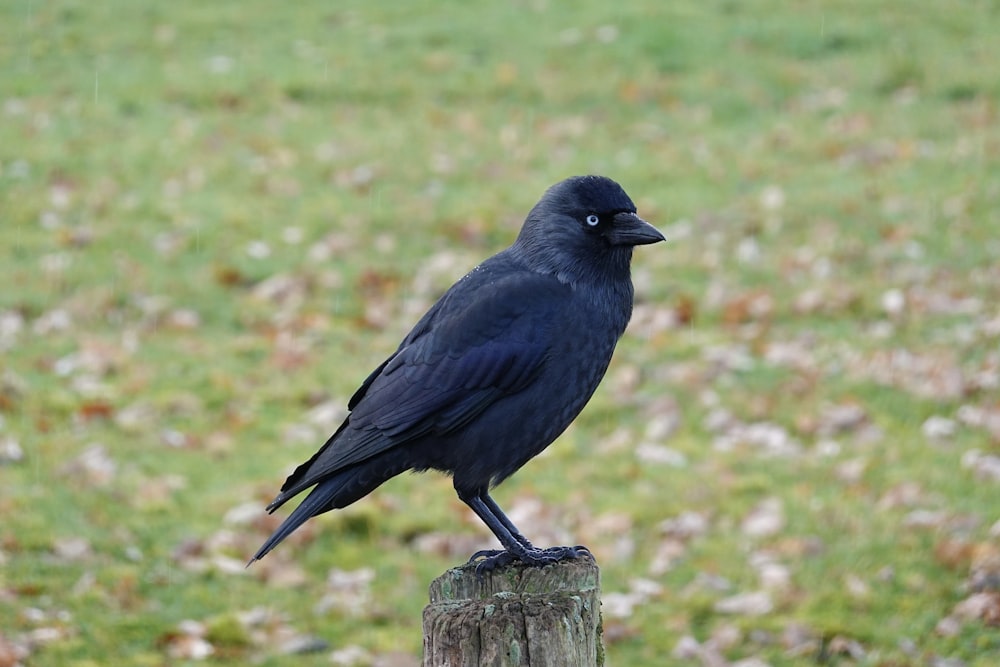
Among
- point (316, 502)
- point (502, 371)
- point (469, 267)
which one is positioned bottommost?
point (316, 502)

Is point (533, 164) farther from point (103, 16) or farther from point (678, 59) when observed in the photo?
point (103, 16)

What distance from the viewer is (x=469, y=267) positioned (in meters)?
9.73

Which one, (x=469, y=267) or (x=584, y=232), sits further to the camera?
(x=469, y=267)

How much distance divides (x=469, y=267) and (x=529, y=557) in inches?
235

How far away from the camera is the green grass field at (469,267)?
591 cm

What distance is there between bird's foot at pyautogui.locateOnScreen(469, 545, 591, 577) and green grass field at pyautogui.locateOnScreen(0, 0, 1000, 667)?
5.79 ft

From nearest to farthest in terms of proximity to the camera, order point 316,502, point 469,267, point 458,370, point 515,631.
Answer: point 515,631 < point 316,502 < point 458,370 < point 469,267

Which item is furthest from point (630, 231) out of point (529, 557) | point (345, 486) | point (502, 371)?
point (345, 486)

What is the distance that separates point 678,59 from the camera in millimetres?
13281

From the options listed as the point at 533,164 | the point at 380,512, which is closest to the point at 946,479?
the point at 380,512

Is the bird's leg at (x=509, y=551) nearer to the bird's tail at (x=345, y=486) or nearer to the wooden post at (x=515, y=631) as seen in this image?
the bird's tail at (x=345, y=486)

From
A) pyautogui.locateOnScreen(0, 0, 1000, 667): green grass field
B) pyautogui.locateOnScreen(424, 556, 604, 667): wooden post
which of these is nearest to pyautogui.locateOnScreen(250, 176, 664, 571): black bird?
pyautogui.locateOnScreen(424, 556, 604, 667): wooden post

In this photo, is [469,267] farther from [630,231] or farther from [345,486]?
[345,486]

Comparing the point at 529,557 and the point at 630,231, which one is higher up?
the point at 630,231
